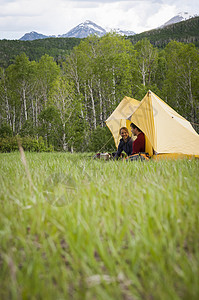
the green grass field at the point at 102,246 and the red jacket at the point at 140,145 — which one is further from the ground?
the red jacket at the point at 140,145

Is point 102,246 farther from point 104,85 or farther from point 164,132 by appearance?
point 104,85

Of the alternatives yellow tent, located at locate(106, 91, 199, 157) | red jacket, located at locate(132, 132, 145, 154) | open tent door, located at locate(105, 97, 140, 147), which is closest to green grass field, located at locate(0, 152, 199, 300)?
yellow tent, located at locate(106, 91, 199, 157)

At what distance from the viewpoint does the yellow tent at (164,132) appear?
6.58 meters

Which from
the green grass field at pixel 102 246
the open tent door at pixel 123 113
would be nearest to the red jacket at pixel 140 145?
the open tent door at pixel 123 113

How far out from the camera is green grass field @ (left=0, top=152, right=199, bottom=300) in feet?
3.45

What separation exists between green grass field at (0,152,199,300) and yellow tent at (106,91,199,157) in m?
4.48

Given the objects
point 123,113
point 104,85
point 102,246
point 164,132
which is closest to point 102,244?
point 102,246

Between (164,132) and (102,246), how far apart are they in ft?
19.2

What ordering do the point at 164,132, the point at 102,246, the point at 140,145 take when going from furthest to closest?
the point at 140,145 < the point at 164,132 < the point at 102,246

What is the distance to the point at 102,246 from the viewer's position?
131 cm

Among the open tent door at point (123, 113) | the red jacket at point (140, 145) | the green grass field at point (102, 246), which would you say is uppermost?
the open tent door at point (123, 113)

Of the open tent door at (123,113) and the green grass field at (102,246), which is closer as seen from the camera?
the green grass field at (102,246)

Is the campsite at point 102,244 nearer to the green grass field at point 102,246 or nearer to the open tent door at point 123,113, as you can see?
the green grass field at point 102,246

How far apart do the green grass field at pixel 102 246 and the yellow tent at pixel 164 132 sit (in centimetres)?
448
